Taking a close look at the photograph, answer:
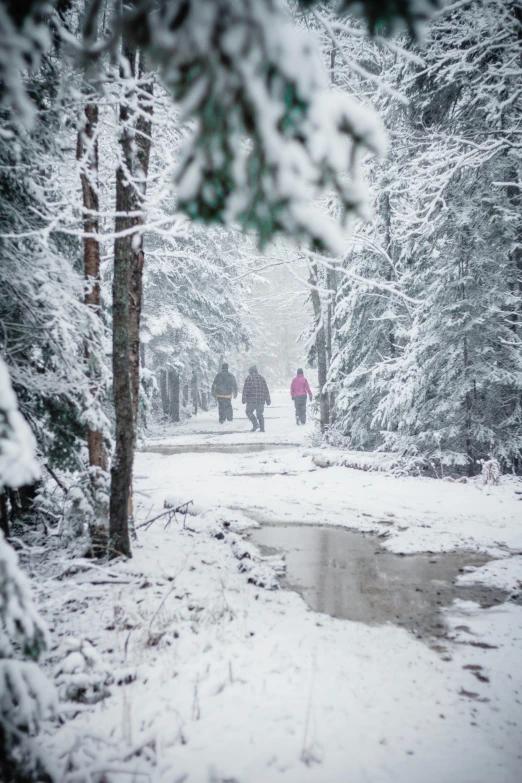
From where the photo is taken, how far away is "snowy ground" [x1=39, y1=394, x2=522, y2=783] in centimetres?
212

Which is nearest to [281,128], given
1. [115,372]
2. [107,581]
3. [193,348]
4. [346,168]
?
[346,168]

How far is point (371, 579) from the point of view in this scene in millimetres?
4543

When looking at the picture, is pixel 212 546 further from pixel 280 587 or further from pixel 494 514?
pixel 494 514

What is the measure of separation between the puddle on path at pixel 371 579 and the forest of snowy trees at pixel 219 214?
7.16 ft

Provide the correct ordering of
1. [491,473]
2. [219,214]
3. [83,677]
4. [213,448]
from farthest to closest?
[213,448]
[491,473]
[83,677]
[219,214]

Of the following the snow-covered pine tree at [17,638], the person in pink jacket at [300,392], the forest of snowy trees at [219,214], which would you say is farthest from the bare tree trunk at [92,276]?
the person in pink jacket at [300,392]

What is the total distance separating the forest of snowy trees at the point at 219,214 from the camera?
1.11 meters

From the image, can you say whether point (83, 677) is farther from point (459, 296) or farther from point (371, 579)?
point (459, 296)

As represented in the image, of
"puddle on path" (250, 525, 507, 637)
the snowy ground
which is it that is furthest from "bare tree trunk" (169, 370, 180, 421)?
the snowy ground

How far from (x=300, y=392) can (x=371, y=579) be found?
563 inches

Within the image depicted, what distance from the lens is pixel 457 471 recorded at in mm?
8953

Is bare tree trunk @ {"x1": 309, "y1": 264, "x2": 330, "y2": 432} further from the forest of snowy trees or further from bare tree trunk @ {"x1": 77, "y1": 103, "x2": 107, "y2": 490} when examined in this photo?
bare tree trunk @ {"x1": 77, "y1": 103, "x2": 107, "y2": 490}

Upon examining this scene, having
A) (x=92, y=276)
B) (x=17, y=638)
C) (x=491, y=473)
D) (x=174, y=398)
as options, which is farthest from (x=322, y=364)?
(x=17, y=638)

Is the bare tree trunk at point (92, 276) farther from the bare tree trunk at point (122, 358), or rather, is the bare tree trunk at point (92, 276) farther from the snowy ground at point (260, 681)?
the snowy ground at point (260, 681)
